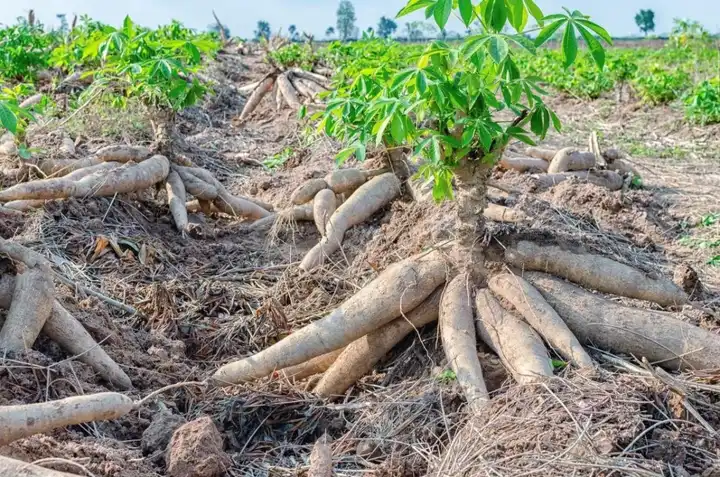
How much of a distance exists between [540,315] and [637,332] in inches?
14.9

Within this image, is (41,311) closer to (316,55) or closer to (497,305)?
(497,305)

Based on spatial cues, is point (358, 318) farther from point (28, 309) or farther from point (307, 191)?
point (307, 191)

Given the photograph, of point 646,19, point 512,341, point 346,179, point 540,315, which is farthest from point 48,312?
point 646,19

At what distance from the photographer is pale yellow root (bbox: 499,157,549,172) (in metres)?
7.09

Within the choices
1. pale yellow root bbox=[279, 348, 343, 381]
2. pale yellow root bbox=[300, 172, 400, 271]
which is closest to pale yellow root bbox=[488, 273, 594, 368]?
pale yellow root bbox=[279, 348, 343, 381]

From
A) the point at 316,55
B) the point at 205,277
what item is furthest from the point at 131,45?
the point at 316,55

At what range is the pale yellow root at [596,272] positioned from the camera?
10.7ft

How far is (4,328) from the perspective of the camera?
3.04 meters

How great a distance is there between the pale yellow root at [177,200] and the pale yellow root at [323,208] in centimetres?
92

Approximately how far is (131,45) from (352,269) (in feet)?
6.97

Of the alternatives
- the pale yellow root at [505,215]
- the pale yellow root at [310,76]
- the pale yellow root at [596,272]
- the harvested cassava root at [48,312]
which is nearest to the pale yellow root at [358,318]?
the pale yellow root at [596,272]

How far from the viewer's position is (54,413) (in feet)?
7.53

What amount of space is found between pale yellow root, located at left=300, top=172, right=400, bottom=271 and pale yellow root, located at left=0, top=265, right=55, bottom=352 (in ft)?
6.05

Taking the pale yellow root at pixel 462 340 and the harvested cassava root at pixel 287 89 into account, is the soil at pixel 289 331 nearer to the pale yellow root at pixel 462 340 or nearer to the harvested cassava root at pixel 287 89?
the pale yellow root at pixel 462 340
